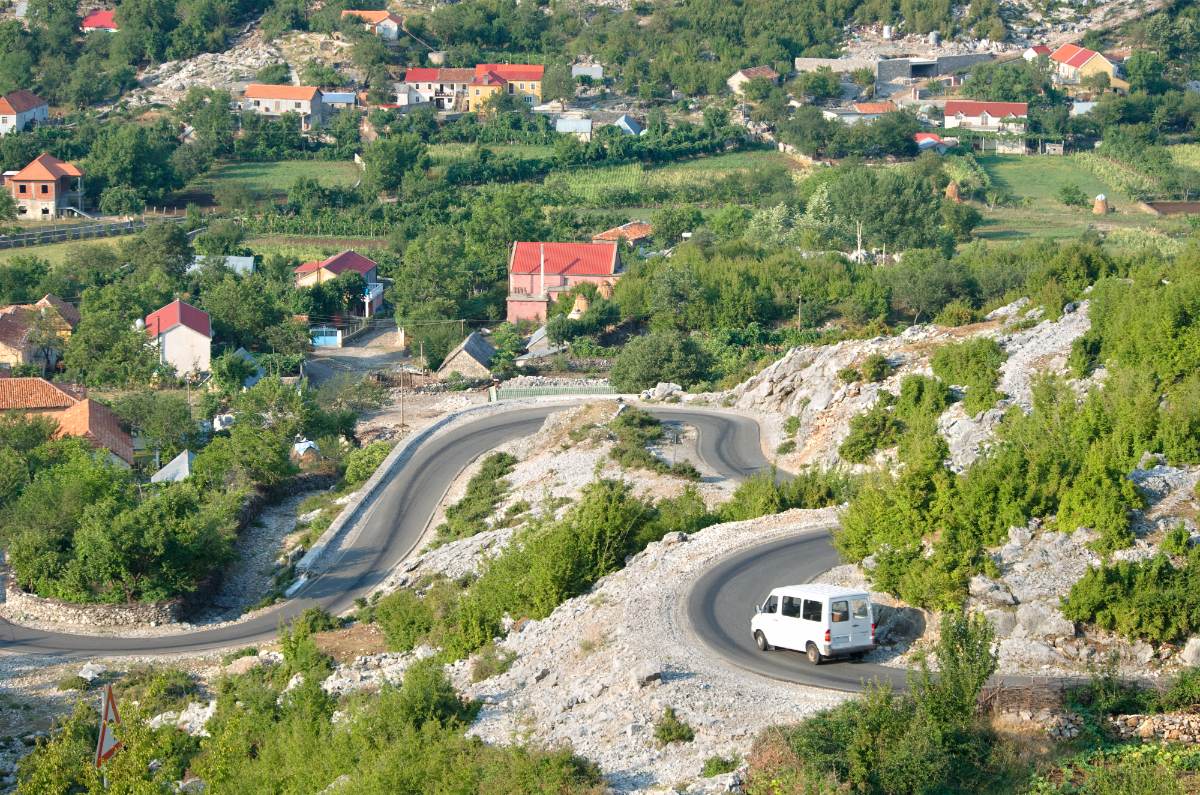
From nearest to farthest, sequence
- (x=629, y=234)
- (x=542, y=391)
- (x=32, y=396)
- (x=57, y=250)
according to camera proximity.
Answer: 1. (x=32, y=396)
2. (x=542, y=391)
3. (x=57, y=250)
4. (x=629, y=234)

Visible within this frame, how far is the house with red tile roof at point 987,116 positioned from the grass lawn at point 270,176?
39.3 m

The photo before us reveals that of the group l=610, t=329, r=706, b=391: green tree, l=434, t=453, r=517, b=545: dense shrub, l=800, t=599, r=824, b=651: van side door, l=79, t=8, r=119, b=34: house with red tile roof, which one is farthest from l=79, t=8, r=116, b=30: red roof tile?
l=800, t=599, r=824, b=651: van side door

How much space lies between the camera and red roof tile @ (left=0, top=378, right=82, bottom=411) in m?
50.0

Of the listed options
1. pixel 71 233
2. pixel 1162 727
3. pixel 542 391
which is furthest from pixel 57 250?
pixel 1162 727

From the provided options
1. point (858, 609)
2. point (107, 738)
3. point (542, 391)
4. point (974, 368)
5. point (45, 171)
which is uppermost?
point (858, 609)

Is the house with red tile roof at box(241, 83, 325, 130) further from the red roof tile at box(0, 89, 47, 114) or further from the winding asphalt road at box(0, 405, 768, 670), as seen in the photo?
the winding asphalt road at box(0, 405, 768, 670)

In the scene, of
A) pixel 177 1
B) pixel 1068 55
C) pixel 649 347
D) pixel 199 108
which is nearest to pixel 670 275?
pixel 649 347

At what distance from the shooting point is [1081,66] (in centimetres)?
11112

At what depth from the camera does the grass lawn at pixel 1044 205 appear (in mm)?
82188

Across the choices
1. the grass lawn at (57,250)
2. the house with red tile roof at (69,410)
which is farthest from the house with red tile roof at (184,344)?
the grass lawn at (57,250)

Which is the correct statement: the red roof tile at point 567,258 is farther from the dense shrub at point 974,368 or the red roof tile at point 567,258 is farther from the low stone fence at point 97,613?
the low stone fence at point 97,613

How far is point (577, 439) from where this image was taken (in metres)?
40.9

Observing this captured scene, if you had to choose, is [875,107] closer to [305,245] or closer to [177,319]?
[305,245]

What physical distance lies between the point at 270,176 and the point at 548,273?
31566 millimetres
